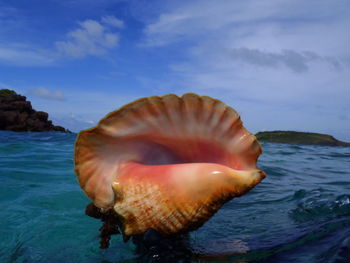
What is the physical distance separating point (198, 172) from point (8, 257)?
4.69 ft

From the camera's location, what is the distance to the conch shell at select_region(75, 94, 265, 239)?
167 centimetres

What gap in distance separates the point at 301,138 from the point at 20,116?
1933 centimetres

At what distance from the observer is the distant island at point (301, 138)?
60.6ft

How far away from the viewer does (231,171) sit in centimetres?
168

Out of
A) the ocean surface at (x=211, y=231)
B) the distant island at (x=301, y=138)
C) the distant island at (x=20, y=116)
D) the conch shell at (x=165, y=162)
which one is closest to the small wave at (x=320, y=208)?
the ocean surface at (x=211, y=231)

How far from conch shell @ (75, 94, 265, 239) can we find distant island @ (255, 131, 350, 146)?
60.7 feet

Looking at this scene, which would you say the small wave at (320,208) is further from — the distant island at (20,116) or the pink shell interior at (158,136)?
the distant island at (20,116)

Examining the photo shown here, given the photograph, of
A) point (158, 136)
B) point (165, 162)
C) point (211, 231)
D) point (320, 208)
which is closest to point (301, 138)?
point (320, 208)

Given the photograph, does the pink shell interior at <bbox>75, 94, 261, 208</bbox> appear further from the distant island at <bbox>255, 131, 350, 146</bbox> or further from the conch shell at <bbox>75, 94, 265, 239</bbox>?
the distant island at <bbox>255, 131, 350, 146</bbox>

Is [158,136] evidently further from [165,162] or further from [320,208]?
[320,208]

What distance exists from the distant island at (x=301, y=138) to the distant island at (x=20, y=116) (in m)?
15.7

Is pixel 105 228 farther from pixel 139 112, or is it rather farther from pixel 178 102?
pixel 178 102

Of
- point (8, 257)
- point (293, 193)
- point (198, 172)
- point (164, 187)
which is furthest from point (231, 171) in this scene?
point (293, 193)

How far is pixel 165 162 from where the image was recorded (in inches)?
84.0
